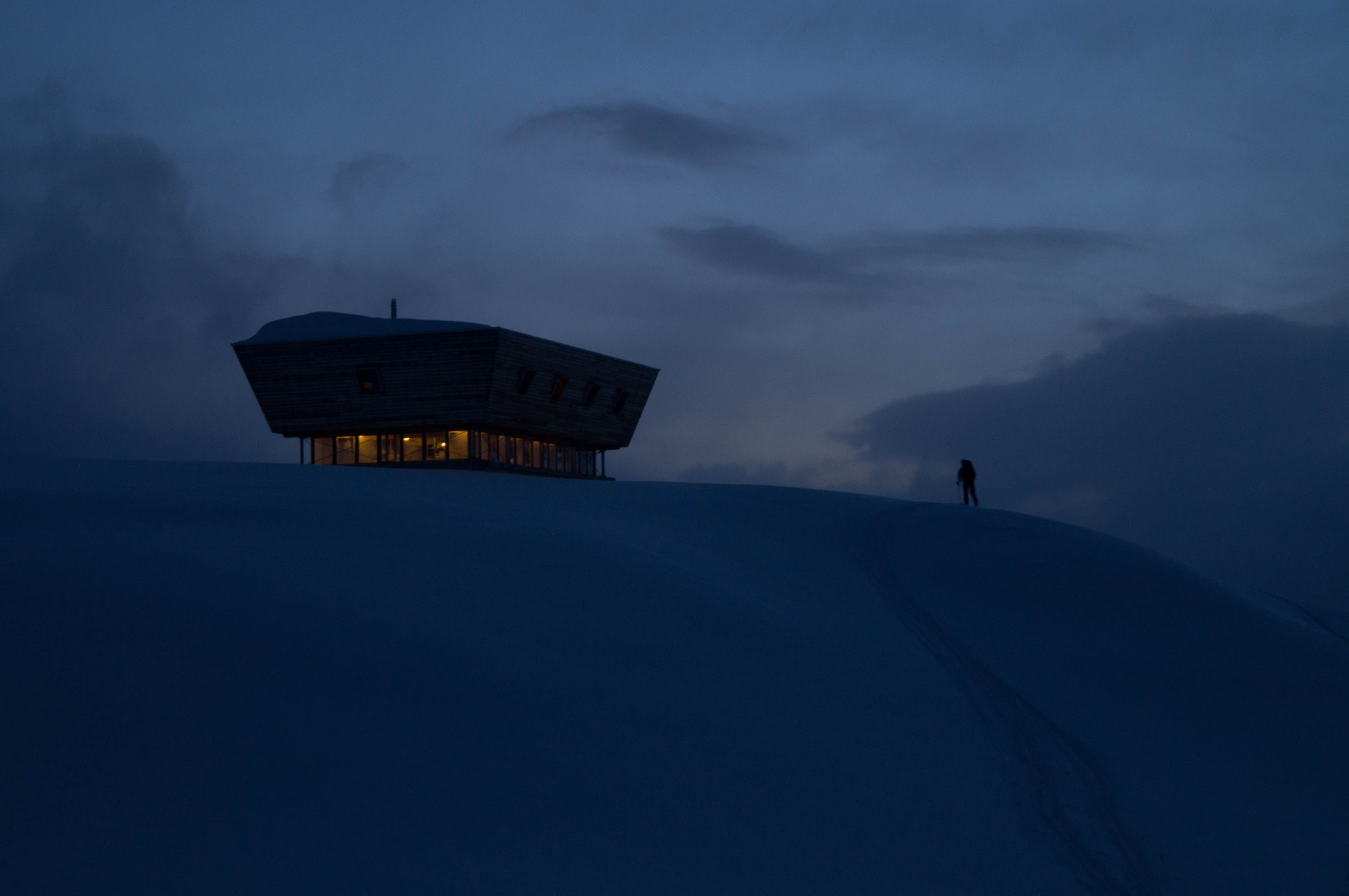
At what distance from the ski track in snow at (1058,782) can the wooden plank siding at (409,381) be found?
32.4 meters

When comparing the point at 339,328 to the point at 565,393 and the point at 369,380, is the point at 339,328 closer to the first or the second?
the point at 369,380

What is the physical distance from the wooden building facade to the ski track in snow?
3260cm

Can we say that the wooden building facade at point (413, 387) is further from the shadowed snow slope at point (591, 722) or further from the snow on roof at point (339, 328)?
the shadowed snow slope at point (591, 722)

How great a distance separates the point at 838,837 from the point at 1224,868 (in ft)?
A: 9.48

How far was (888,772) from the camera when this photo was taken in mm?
7785

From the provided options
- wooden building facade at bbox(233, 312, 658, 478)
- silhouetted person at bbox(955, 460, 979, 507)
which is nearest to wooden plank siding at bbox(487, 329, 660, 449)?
wooden building facade at bbox(233, 312, 658, 478)

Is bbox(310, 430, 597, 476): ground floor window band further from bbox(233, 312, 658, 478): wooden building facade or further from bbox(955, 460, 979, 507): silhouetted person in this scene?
bbox(955, 460, 979, 507): silhouetted person

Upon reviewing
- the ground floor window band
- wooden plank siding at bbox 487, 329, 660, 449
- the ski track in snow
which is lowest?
the ski track in snow

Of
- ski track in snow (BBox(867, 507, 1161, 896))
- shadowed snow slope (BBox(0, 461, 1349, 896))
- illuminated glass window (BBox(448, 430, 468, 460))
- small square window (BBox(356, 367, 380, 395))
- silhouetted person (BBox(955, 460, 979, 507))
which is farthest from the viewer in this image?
illuminated glass window (BBox(448, 430, 468, 460))

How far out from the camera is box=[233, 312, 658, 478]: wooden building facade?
139 feet

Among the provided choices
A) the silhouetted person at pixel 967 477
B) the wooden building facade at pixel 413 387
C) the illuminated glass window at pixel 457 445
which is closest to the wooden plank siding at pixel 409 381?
the wooden building facade at pixel 413 387

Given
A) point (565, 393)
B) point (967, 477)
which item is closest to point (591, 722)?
point (967, 477)

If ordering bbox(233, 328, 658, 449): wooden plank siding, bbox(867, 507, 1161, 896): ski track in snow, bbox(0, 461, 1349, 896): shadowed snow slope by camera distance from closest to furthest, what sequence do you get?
bbox(0, 461, 1349, 896): shadowed snow slope < bbox(867, 507, 1161, 896): ski track in snow < bbox(233, 328, 658, 449): wooden plank siding

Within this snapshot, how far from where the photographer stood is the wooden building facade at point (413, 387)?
1662 inches
